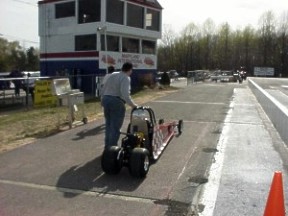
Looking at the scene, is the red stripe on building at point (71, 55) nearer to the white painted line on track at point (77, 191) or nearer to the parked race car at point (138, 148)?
the parked race car at point (138, 148)

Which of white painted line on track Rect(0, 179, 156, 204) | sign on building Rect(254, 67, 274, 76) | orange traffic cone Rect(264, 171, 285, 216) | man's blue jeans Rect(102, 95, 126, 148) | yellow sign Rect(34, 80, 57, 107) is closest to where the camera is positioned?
orange traffic cone Rect(264, 171, 285, 216)

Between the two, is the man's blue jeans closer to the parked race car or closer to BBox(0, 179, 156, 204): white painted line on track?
the parked race car

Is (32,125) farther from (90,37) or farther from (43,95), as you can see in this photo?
(90,37)

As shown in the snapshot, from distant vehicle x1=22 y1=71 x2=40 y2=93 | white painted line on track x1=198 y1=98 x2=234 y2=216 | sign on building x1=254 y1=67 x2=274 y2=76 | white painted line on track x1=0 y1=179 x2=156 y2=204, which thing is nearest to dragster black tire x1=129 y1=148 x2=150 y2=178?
white painted line on track x1=0 y1=179 x2=156 y2=204

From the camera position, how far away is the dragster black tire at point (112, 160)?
6770 mm

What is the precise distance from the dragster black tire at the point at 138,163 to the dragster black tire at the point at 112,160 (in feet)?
0.76

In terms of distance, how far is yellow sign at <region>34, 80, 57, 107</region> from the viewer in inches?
738

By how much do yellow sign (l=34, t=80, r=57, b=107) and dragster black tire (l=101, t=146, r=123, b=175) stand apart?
1242 cm

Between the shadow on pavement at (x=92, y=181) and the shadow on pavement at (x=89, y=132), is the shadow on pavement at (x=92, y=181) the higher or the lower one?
the lower one

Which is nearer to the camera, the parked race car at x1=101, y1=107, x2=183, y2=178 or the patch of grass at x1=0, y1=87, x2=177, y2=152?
the parked race car at x1=101, y1=107, x2=183, y2=178

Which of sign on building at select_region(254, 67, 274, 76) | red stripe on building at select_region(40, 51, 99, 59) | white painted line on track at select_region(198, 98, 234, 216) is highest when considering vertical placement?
red stripe on building at select_region(40, 51, 99, 59)

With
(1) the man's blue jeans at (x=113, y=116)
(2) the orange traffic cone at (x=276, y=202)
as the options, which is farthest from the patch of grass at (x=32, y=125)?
(2) the orange traffic cone at (x=276, y=202)

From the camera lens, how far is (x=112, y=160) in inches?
266

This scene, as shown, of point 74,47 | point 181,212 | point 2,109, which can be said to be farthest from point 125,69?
point 74,47
